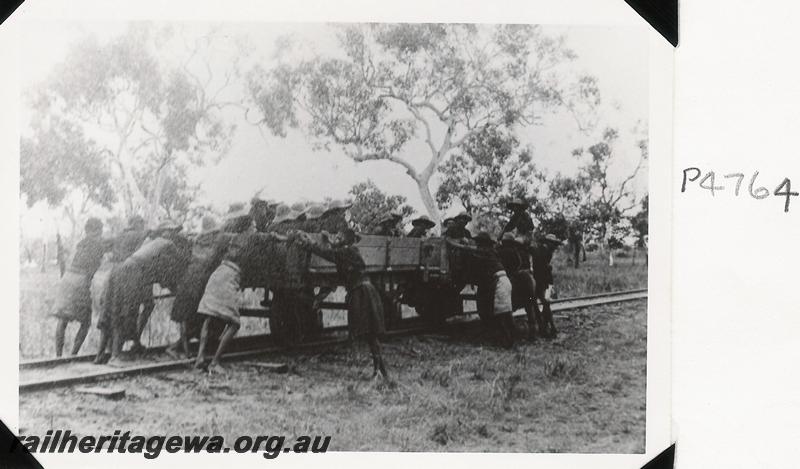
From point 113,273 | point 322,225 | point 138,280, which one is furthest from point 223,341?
point 322,225

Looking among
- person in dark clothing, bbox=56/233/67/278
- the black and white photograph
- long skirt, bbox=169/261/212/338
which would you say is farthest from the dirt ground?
person in dark clothing, bbox=56/233/67/278

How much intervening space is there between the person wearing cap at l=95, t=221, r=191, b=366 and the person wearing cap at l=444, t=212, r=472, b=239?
1.11 m

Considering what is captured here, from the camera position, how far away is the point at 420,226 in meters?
2.88

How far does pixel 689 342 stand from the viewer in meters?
2.83

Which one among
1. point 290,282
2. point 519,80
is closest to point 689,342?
point 519,80

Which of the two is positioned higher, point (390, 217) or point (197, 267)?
point (390, 217)

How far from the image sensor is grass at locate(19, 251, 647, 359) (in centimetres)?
281

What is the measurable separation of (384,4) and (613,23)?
0.97 meters

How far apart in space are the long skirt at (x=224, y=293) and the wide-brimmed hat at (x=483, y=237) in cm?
103

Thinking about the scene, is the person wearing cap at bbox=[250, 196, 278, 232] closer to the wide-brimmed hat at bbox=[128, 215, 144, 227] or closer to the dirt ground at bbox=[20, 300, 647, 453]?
the wide-brimmed hat at bbox=[128, 215, 144, 227]

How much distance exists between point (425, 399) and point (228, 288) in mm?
960

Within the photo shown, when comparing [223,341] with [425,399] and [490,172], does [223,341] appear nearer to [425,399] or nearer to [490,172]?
[425,399]

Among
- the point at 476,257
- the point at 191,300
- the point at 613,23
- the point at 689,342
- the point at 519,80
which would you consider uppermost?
the point at 613,23

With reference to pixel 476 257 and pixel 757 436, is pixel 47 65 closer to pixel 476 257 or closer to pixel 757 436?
pixel 476 257
